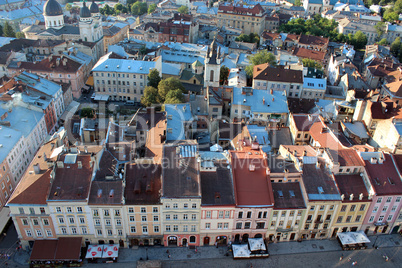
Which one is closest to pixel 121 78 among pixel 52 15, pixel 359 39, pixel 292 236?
pixel 52 15

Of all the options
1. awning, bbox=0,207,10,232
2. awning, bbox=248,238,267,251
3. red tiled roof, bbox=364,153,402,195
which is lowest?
awning, bbox=0,207,10,232

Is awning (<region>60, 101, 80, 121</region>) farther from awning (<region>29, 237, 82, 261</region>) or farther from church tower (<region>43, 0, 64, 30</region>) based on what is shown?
church tower (<region>43, 0, 64, 30</region>)

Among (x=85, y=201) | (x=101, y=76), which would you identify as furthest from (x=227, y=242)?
(x=101, y=76)

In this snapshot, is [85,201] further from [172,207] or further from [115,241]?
[172,207]

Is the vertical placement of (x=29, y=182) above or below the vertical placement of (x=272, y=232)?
above

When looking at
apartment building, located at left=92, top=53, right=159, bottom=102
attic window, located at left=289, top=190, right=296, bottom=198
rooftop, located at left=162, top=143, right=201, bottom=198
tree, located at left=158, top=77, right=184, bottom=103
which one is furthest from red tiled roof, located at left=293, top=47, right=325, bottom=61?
rooftop, located at left=162, top=143, right=201, bottom=198

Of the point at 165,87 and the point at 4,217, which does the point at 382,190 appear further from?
the point at 4,217

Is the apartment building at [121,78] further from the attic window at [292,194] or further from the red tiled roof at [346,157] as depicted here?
the attic window at [292,194]

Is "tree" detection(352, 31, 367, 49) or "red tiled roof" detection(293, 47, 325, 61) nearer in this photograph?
"red tiled roof" detection(293, 47, 325, 61)

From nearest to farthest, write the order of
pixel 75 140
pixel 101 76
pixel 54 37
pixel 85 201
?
1. pixel 85 201
2. pixel 75 140
3. pixel 101 76
4. pixel 54 37
